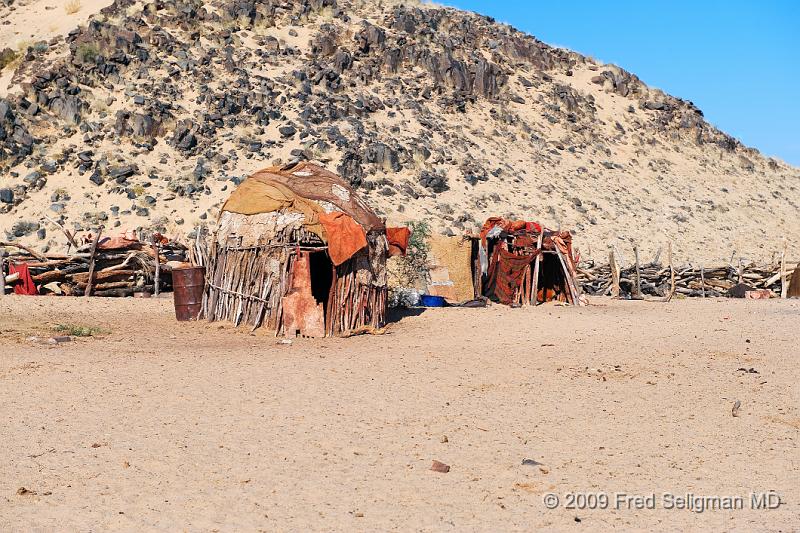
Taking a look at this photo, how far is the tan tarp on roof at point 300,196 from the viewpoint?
13102 mm

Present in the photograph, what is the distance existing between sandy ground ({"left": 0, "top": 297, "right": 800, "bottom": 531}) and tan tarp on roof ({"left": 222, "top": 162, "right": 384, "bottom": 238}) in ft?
7.26

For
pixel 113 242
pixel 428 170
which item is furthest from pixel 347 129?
pixel 113 242

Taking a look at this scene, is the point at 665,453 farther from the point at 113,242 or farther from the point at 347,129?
the point at 347,129

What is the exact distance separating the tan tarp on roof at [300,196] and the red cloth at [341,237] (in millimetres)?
163

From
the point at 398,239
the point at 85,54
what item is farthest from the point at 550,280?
the point at 85,54

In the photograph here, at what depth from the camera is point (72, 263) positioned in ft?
60.1

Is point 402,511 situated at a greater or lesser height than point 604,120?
lesser

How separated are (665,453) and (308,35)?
3160 centimetres

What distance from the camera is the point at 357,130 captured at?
30938 mm

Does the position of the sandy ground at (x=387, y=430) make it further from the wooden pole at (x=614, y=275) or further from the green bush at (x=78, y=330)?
the wooden pole at (x=614, y=275)

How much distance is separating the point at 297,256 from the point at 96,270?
7.88m

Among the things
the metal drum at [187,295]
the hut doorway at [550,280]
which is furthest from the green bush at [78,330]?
the hut doorway at [550,280]

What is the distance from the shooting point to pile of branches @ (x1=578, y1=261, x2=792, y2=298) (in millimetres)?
22422

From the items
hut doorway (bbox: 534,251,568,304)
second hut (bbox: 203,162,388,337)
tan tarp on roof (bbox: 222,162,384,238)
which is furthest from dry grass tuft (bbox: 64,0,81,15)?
hut doorway (bbox: 534,251,568,304)
